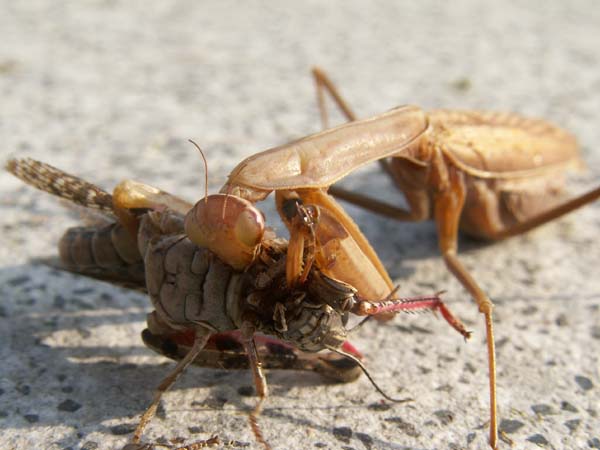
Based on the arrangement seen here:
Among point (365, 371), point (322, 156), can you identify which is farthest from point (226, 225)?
point (365, 371)

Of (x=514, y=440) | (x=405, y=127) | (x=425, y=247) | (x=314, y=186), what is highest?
(x=405, y=127)

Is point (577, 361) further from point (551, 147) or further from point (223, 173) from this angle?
point (223, 173)

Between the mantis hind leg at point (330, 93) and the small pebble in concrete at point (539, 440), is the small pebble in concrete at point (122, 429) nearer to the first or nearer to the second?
the small pebble in concrete at point (539, 440)

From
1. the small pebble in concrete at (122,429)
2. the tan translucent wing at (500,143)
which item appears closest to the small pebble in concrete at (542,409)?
the tan translucent wing at (500,143)

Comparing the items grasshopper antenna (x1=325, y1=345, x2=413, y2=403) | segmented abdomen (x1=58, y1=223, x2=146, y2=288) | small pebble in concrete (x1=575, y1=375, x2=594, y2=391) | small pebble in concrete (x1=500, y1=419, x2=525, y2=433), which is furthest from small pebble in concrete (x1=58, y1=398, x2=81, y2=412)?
small pebble in concrete (x1=575, y1=375, x2=594, y2=391)

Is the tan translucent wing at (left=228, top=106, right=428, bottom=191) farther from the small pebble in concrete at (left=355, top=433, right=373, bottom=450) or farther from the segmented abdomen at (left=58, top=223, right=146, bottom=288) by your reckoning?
the small pebble in concrete at (left=355, top=433, right=373, bottom=450)

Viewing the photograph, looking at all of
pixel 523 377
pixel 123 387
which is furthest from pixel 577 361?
pixel 123 387
